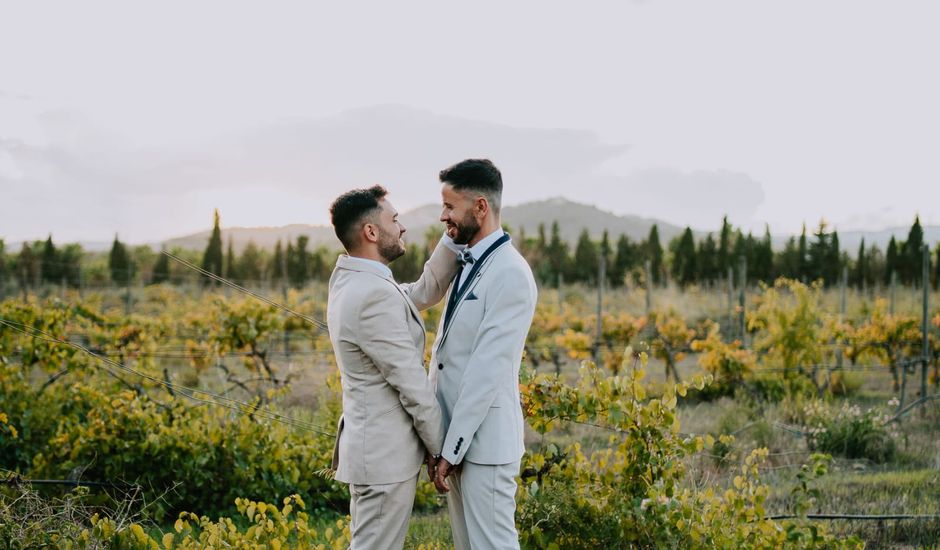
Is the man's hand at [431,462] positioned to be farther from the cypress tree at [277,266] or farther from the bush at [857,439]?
the cypress tree at [277,266]

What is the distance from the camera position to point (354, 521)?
2.76 m

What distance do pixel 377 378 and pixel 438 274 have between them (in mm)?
668

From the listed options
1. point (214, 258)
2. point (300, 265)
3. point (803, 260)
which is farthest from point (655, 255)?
point (214, 258)

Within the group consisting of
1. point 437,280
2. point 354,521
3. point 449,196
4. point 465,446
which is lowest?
point 354,521

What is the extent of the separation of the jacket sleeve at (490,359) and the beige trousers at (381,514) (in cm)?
24

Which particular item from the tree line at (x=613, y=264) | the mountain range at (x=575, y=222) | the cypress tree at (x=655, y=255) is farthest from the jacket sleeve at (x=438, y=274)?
the mountain range at (x=575, y=222)

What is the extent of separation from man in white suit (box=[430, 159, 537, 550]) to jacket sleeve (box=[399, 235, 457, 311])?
304mm

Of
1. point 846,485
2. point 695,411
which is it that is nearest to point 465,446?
point 846,485

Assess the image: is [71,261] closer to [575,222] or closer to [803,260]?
[803,260]

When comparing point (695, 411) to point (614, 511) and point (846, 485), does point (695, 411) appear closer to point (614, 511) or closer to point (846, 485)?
point (846, 485)

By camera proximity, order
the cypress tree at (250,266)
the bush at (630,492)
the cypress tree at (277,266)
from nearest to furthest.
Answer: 1. the bush at (630,492)
2. the cypress tree at (277,266)
3. the cypress tree at (250,266)

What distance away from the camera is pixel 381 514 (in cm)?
269

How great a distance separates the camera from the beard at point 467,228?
2.82 m

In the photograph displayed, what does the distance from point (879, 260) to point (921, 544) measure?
116ft
